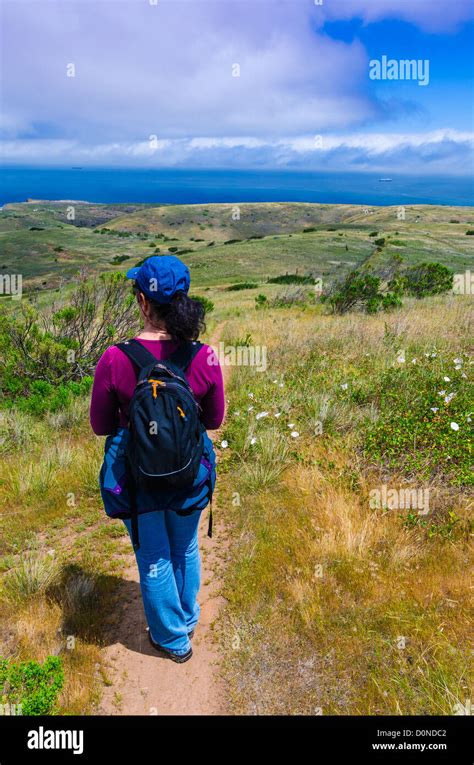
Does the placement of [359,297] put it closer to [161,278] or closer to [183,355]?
[183,355]

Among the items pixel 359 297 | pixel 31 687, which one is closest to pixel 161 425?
pixel 31 687

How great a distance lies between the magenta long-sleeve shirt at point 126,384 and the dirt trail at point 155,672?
178 cm

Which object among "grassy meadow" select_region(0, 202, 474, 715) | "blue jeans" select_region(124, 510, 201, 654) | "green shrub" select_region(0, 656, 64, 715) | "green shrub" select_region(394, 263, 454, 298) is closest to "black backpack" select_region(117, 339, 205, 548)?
"blue jeans" select_region(124, 510, 201, 654)

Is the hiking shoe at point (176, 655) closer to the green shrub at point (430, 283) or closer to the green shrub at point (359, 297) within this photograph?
the green shrub at point (359, 297)

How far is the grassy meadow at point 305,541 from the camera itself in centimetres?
272

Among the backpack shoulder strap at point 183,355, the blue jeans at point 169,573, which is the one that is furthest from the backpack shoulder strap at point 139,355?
the blue jeans at point 169,573

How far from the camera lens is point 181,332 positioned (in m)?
2.32

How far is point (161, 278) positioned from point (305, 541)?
8.86ft

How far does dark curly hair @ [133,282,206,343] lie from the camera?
2.27 meters

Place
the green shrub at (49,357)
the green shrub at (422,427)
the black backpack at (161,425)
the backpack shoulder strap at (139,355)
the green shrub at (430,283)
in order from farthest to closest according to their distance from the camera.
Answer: the green shrub at (430,283)
the green shrub at (49,357)
the green shrub at (422,427)
the backpack shoulder strap at (139,355)
the black backpack at (161,425)

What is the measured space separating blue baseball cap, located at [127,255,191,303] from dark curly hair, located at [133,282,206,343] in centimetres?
4

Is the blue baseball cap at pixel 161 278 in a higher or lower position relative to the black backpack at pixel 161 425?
higher

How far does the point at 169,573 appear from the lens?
277 cm
